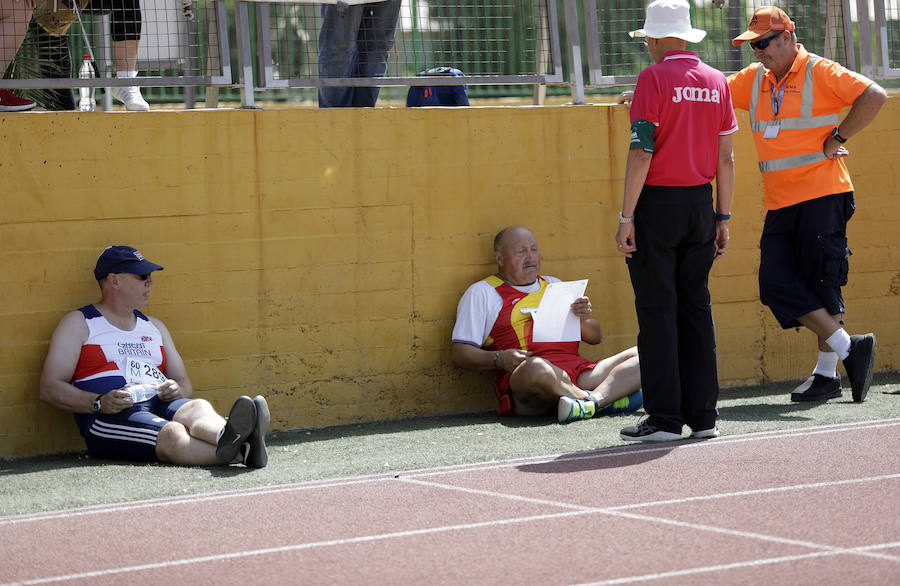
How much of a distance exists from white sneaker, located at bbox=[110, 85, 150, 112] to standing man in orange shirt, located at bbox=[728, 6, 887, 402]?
367 cm

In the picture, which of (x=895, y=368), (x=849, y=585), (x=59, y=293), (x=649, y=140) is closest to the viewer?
(x=849, y=585)

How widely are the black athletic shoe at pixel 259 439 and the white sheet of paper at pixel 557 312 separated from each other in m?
2.17

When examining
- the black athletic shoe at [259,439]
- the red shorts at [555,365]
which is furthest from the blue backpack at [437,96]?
the black athletic shoe at [259,439]

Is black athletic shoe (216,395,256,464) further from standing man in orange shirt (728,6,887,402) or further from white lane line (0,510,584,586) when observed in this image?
standing man in orange shirt (728,6,887,402)

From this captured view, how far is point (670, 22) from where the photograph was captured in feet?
21.4

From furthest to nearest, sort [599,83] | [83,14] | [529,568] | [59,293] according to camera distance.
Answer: [599,83]
[83,14]
[59,293]
[529,568]

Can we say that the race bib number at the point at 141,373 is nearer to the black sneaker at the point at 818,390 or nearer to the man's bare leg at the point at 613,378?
the man's bare leg at the point at 613,378

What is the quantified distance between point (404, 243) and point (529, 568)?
4.08 meters

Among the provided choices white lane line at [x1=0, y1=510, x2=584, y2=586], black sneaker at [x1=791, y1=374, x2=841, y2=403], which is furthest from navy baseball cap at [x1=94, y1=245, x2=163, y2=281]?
black sneaker at [x1=791, y1=374, x2=841, y2=403]

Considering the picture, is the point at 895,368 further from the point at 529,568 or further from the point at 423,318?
the point at 529,568

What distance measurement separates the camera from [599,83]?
8.74m

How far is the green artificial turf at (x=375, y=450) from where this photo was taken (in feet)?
20.1

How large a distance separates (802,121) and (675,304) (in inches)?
83.2

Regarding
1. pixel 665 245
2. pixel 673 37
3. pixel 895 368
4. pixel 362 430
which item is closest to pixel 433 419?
pixel 362 430
